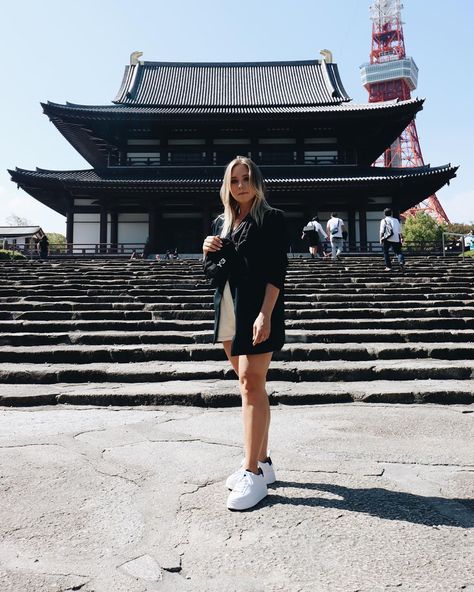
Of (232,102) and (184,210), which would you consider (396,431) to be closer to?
(184,210)

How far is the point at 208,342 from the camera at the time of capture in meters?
5.62

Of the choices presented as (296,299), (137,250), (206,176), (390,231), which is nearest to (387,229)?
(390,231)

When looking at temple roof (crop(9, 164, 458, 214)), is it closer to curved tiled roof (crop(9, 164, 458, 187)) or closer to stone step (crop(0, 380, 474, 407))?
curved tiled roof (crop(9, 164, 458, 187))

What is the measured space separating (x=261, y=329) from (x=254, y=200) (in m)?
0.66

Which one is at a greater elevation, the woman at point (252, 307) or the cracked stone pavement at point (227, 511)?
the woman at point (252, 307)

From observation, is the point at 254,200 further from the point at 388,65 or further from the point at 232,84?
the point at 388,65

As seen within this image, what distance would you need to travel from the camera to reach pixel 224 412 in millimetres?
3510

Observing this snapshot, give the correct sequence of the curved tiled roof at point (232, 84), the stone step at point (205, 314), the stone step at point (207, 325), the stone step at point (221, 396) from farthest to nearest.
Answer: the curved tiled roof at point (232, 84)
the stone step at point (205, 314)
the stone step at point (207, 325)
the stone step at point (221, 396)

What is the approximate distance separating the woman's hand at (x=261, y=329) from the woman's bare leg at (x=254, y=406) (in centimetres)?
9

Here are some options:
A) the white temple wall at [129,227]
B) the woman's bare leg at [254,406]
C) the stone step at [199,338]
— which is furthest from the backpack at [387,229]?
the white temple wall at [129,227]

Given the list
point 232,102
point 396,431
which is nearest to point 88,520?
point 396,431

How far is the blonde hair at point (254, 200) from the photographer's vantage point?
6.89 ft

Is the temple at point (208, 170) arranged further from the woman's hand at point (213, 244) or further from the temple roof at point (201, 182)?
the woman's hand at point (213, 244)

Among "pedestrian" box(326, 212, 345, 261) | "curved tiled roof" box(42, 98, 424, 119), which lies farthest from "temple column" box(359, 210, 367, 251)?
"pedestrian" box(326, 212, 345, 261)
